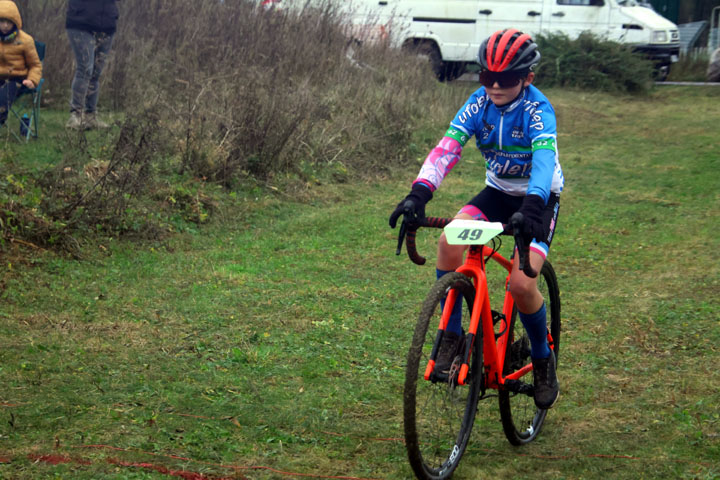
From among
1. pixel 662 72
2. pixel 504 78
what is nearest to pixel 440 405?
pixel 504 78

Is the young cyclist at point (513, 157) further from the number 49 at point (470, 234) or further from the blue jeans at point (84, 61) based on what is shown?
the blue jeans at point (84, 61)

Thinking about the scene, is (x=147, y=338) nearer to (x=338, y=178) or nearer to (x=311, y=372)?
(x=311, y=372)

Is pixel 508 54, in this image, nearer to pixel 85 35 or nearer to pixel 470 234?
pixel 470 234

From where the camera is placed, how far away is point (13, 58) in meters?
10.1

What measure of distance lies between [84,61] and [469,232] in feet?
28.1

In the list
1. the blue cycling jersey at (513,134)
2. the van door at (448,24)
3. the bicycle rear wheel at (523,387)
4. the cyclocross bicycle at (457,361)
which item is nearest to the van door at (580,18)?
the van door at (448,24)

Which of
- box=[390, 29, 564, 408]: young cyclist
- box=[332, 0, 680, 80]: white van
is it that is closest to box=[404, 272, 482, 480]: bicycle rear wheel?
box=[390, 29, 564, 408]: young cyclist

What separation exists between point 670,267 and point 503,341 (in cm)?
426

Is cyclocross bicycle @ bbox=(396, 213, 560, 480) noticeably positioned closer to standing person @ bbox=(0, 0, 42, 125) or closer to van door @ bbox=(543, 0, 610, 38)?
standing person @ bbox=(0, 0, 42, 125)

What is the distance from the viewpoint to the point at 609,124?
15.8 meters

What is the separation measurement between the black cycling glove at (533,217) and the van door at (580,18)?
1604 centimetres

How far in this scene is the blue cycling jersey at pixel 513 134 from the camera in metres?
4.15

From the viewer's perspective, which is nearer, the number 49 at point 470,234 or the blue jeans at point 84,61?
the number 49 at point 470,234

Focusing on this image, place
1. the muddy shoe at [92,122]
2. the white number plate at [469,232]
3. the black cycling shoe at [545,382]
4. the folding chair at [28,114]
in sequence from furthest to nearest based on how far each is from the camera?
the folding chair at [28,114] < the muddy shoe at [92,122] < the black cycling shoe at [545,382] < the white number plate at [469,232]
